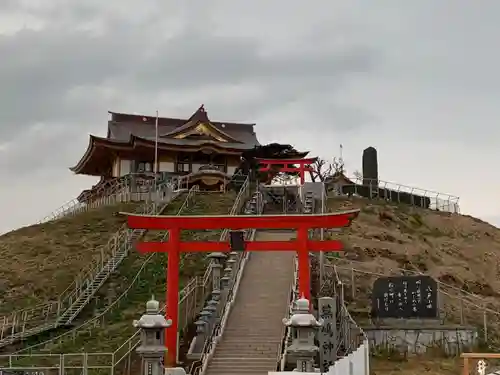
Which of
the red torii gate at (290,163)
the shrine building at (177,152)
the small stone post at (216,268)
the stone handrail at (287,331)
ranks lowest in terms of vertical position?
the stone handrail at (287,331)

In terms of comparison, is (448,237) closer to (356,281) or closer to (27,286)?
A: (356,281)

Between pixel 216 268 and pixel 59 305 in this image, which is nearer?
pixel 216 268

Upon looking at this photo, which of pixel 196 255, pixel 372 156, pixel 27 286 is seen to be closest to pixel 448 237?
pixel 372 156

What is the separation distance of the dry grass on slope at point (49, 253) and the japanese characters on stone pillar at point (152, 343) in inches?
592

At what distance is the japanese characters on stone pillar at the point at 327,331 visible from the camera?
19.2 meters

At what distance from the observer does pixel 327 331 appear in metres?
19.5

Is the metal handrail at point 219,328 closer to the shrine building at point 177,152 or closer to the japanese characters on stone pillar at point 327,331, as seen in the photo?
the japanese characters on stone pillar at point 327,331

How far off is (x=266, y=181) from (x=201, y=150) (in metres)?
7.07

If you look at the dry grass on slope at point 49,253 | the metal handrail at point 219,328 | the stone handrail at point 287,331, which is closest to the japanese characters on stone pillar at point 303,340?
the stone handrail at point 287,331

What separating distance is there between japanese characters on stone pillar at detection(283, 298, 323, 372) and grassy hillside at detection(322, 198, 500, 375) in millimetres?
5956

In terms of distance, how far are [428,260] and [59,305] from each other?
1943cm

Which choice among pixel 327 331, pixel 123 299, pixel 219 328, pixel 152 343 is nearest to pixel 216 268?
pixel 219 328

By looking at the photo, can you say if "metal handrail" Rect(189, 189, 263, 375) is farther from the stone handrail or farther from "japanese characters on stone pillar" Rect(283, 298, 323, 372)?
"japanese characters on stone pillar" Rect(283, 298, 323, 372)

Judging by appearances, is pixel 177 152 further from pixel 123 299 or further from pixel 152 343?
pixel 152 343
